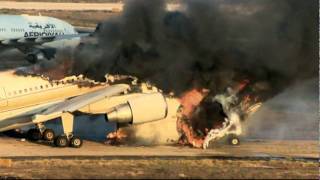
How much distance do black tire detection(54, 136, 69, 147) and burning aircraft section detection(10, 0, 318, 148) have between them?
2890 millimetres

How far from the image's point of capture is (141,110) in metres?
37.3

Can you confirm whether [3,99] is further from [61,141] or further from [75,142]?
[75,142]

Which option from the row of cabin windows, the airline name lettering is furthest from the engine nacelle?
the airline name lettering

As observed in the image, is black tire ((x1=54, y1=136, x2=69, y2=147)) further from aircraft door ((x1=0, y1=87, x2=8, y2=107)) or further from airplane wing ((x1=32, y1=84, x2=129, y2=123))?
aircraft door ((x1=0, y1=87, x2=8, y2=107))

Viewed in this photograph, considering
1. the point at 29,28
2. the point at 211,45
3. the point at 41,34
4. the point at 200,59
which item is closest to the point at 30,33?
the point at 29,28

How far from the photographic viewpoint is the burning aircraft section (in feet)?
125

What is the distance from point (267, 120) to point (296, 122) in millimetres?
1733

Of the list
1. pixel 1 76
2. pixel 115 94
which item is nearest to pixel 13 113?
pixel 1 76

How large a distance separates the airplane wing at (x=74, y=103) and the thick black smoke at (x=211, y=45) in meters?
0.96

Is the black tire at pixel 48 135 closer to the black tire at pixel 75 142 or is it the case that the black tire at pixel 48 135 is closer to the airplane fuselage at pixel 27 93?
the airplane fuselage at pixel 27 93

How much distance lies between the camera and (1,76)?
126 ft

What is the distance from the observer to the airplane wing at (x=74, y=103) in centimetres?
3688

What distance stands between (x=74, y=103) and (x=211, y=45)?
6.91 metres

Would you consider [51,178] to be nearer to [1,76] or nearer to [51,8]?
[1,76]
